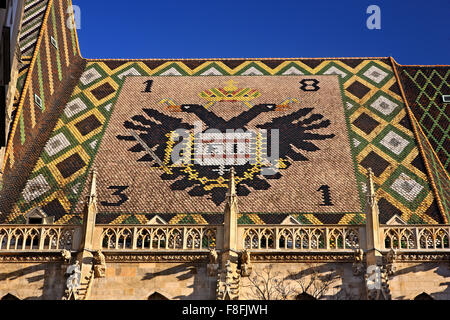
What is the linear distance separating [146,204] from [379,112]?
637 centimetres

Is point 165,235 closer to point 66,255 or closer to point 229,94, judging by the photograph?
point 66,255

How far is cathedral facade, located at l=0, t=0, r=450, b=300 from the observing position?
15766 mm

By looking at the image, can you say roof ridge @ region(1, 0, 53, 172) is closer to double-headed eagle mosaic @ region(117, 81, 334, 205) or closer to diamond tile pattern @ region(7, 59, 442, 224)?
diamond tile pattern @ region(7, 59, 442, 224)

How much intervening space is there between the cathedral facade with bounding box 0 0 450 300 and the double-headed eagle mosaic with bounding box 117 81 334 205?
0.14 feet

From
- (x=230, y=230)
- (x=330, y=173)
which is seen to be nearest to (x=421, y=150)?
(x=330, y=173)

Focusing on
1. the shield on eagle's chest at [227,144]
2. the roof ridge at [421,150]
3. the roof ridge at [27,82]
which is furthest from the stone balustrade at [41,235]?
the roof ridge at [421,150]

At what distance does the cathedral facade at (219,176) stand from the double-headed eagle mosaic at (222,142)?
43mm

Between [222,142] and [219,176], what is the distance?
139 cm

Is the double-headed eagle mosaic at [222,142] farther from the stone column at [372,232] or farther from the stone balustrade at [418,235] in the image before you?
the stone balustrade at [418,235]

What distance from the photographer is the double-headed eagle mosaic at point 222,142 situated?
1916 cm
